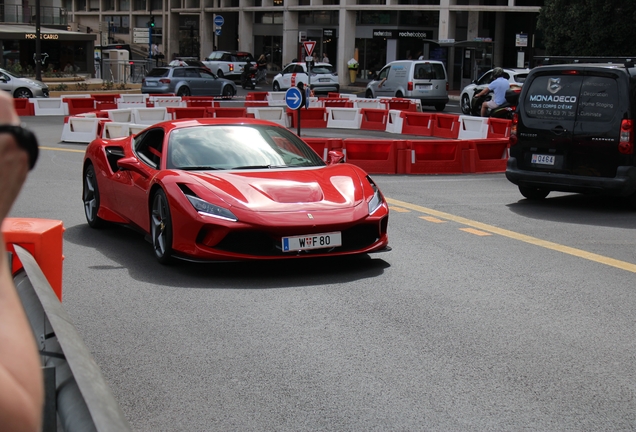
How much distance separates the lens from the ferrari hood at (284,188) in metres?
8.08

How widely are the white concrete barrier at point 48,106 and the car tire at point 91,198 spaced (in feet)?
71.3

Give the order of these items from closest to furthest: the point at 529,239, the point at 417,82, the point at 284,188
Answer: the point at 284,188 → the point at 529,239 → the point at 417,82

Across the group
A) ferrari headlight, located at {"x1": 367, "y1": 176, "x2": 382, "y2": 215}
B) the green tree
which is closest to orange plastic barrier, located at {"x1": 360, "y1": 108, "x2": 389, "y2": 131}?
the green tree

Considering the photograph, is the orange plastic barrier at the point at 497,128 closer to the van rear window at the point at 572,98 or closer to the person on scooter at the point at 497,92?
the person on scooter at the point at 497,92

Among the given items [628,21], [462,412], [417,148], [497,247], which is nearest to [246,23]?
[628,21]

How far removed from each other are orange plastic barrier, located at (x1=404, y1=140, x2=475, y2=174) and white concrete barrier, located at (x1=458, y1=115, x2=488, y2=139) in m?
6.36

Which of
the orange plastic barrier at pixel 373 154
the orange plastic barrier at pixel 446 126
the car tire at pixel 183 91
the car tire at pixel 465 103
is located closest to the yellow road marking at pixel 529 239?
the orange plastic barrier at pixel 373 154

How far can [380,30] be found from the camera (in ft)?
206

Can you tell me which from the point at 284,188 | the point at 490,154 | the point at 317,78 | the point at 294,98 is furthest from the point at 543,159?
the point at 317,78

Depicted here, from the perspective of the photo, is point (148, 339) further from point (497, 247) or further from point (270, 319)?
point (497, 247)

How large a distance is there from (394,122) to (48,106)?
11.9m

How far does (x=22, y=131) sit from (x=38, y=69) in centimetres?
4440

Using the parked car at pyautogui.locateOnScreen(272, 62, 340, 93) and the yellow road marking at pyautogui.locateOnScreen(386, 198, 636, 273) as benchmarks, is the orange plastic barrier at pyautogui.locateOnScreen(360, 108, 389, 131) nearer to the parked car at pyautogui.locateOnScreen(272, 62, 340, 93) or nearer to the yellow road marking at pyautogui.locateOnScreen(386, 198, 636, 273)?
the yellow road marking at pyautogui.locateOnScreen(386, 198, 636, 273)

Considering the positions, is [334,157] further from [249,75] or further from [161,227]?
[249,75]
